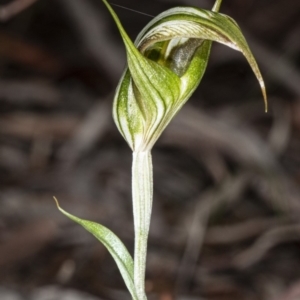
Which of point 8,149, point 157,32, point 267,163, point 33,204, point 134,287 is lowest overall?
point 8,149

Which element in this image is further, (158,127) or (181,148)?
(181,148)

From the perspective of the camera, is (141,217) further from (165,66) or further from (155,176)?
(155,176)

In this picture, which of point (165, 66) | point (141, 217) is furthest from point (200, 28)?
point (141, 217)

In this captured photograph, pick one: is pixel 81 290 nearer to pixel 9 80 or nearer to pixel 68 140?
pixel 68 140

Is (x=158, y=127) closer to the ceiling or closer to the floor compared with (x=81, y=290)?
closer to the ceiling

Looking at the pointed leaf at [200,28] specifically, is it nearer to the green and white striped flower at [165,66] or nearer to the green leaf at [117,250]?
the green and white striped flower at [165,66]

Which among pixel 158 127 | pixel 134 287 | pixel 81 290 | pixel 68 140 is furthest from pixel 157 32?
pixel 68 140

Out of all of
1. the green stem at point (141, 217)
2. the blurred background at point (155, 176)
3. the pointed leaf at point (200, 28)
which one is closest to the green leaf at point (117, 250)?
the green stem at point (141, 217)
